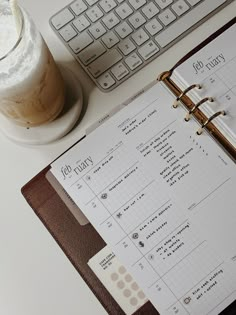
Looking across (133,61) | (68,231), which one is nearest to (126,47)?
(133,61)

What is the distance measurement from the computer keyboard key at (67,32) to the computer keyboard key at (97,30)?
0.07ft

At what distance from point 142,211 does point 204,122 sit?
0.11 meters

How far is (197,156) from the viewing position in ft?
1.84

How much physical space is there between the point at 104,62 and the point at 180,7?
11cm

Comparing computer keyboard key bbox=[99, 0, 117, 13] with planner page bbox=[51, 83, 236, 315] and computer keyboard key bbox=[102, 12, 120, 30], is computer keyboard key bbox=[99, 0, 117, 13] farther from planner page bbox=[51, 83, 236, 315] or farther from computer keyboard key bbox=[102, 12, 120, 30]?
planner page bbox=[51, 83, 236, 315]

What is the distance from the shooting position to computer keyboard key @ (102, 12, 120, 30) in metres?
0.65

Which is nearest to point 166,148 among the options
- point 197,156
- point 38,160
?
point 197,156

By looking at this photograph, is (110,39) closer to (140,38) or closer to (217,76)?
(140,38)

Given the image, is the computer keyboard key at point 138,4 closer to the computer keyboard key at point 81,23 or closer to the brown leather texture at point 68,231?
the computer keyboard key at point 81,23

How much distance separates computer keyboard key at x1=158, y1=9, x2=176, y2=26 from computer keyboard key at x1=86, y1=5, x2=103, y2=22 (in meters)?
0.07

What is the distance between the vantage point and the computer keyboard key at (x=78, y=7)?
0.66m

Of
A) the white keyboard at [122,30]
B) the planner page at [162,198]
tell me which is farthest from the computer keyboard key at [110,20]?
the planner page at [162,198]

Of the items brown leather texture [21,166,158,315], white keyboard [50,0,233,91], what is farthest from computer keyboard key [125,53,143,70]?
brown leather texture [21,166,158,315]

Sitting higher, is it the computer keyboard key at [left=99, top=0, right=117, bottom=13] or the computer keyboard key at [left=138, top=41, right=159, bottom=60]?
the computer keyboard key at [left=99, top=0, right=117, bottom=13]
